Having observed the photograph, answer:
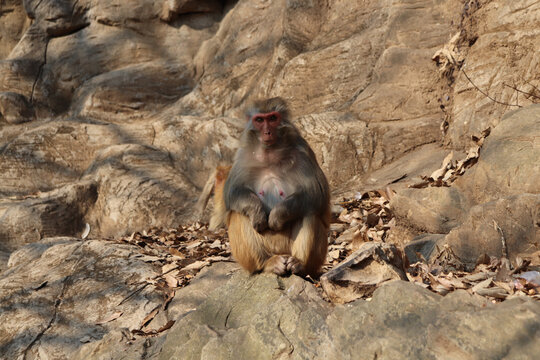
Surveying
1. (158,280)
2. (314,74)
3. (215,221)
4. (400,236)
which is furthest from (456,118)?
(158,280)

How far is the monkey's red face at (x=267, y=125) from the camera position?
4.35 metres

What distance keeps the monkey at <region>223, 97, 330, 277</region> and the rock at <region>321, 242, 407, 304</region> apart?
669 millimetres

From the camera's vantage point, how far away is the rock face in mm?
3158

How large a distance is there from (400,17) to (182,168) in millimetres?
4588

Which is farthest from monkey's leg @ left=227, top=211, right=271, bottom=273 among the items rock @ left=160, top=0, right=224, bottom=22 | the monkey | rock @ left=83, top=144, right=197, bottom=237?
rock @ left=160, top=0, right=224, bottom=22

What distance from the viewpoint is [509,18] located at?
6.60 metres

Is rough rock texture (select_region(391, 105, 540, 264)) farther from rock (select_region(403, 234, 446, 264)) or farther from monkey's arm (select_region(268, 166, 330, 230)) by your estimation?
monkey's arm (select_region(268, 166, 330, 230))

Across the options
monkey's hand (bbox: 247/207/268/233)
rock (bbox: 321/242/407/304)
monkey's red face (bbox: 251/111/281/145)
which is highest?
monkey's red face (bbox: 251/111/281/145)

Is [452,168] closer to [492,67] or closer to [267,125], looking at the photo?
[492,67]

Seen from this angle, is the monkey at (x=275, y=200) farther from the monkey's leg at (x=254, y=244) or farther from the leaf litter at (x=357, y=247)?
the leaf litter at (x=357, y=247)

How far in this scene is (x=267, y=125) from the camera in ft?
14.3

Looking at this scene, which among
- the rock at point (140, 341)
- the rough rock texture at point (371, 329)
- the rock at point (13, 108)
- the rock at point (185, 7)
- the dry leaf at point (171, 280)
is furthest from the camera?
the rock at point (185, 7)

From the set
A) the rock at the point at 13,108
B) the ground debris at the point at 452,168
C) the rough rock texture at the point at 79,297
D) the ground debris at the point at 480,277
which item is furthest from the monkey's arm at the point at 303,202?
the rock at the point at 13,108

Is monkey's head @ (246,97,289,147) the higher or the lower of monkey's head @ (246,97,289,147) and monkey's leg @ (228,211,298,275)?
the higher
